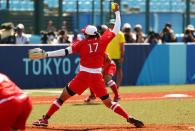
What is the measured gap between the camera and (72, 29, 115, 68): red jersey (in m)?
11.4

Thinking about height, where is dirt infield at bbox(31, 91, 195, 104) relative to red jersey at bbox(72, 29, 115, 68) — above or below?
below

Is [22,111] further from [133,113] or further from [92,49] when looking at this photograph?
[133,113]

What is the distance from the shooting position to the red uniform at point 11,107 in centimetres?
702

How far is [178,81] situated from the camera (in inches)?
873

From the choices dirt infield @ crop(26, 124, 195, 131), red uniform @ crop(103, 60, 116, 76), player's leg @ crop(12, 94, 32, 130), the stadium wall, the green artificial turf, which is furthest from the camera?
the stadium wall

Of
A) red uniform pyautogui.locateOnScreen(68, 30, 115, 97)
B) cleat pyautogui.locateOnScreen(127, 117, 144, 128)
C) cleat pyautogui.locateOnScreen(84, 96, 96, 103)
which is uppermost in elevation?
red uniform pyautogui.locateOnScreen(68, 30, 115, 97)

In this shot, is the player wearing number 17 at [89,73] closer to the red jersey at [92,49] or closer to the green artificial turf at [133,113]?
the red jersey at [92,49]

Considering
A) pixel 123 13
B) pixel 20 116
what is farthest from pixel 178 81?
pixel 20 116

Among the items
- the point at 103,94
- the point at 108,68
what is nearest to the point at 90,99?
the point at 108,68

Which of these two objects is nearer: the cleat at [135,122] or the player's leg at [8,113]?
the player's leg at [8,113]

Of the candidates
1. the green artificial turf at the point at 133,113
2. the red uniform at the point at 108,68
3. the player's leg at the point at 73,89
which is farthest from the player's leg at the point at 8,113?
the red uniform at the point at 108,68

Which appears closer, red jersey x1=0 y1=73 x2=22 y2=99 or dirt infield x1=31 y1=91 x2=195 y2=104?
red jersey x1=0 y1=73 x2=22 y2=99

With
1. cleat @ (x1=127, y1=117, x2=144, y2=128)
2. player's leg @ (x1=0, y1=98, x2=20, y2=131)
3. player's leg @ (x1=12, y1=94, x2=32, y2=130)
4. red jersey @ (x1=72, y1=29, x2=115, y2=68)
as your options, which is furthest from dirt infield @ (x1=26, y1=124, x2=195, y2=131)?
player's leg @ (x1=0, y1=98, x2=20, y2=131)

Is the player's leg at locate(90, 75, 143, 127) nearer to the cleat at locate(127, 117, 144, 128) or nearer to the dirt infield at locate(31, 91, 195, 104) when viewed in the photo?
the cleat at locate(127, 117, 144, 128)
